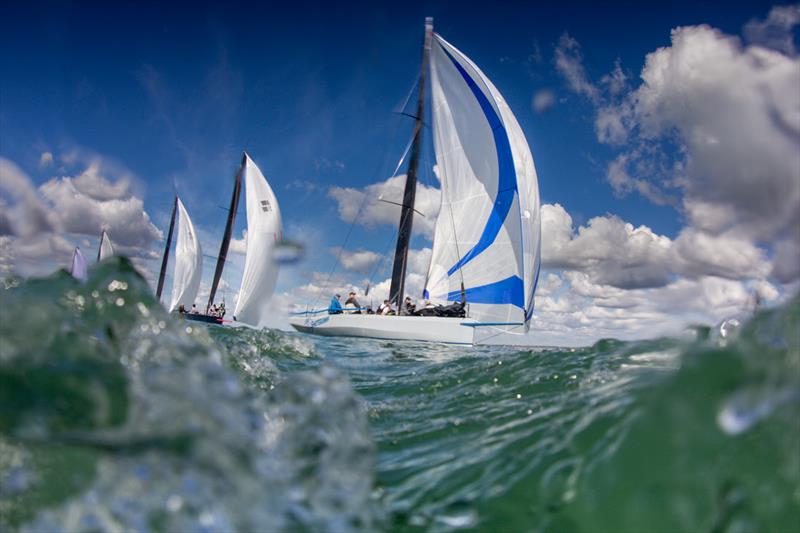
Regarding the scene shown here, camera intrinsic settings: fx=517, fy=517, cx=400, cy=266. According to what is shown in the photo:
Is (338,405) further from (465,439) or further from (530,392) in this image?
(530,392)

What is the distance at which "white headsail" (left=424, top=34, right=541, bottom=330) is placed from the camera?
21406 millimetres

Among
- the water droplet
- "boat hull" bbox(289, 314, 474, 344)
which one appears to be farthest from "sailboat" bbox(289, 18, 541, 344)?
the water droplet

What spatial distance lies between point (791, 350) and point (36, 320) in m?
2.65

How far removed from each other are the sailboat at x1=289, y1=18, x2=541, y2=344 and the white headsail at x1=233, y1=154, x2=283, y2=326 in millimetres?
8961

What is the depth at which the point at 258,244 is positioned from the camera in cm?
3234

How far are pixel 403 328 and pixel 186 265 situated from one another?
86.4 feet

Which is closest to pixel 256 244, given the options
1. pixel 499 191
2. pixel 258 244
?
pixel 258 244

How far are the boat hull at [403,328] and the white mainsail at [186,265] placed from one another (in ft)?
73.7

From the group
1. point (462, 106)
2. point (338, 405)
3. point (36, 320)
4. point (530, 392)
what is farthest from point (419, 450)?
point (462, 106)

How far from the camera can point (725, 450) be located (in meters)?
1.57

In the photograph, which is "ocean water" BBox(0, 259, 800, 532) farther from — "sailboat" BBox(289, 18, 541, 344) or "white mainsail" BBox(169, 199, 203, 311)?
"white mainsail" BBox(169, 199, 203, 311)

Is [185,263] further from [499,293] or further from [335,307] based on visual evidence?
[499,293]

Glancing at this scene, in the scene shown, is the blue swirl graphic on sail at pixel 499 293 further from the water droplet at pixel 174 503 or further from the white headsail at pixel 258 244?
the water droplet at pixel 174 503

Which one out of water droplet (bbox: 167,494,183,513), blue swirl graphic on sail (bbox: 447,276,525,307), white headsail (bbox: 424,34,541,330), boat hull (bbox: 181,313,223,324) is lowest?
boat hull (bbox: 181,313,223,324)
